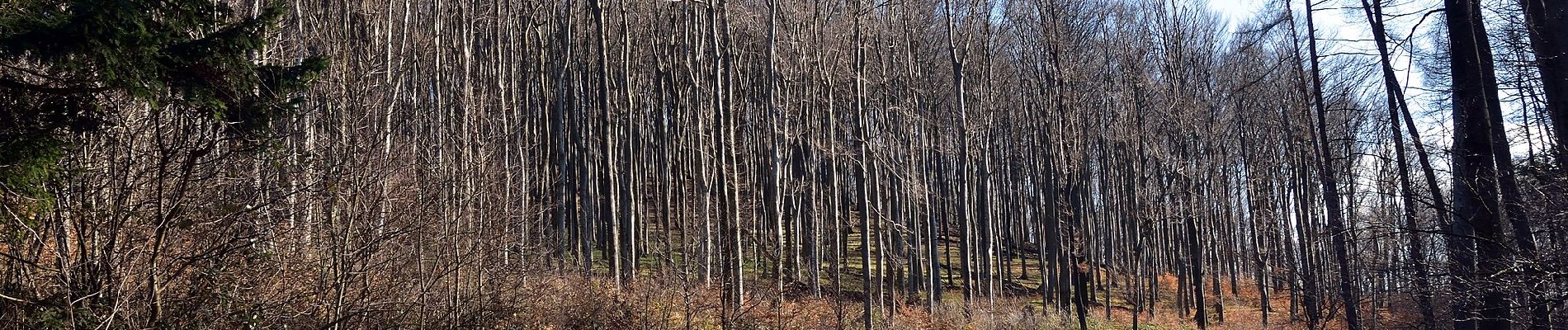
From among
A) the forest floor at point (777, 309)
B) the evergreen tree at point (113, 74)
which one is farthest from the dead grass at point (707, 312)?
the evergreen tree at point (113, 74)

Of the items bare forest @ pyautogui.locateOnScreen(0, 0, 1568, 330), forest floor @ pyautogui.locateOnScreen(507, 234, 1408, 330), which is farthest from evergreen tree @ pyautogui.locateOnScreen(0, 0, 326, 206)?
forest floor @ pyautogui.locateOnScreen(507, 234, 1408, 330)

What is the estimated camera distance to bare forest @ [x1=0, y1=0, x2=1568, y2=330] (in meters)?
8.41

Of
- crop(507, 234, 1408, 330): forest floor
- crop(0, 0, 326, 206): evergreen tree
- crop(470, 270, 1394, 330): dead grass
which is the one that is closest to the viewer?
crop(0, 0, 326, 206): evergreen tree

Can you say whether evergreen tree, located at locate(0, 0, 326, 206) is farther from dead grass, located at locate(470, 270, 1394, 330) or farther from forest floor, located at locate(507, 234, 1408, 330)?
forest floor, located at locate(507, 234, 1408, 330)

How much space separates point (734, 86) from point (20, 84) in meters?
17.1

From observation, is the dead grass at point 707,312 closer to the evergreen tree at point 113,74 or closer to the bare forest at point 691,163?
the bare forest at point 691,163

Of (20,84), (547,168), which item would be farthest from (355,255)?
(547,168)

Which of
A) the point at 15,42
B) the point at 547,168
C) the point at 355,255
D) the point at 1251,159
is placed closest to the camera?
the point at 15,42

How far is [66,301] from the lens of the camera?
7.93 meters

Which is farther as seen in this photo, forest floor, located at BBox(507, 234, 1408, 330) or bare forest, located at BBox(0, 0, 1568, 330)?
forest floor, located at BBox(507, 234, 1408, 330)

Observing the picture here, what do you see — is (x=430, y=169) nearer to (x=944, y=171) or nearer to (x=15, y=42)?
(x=15, y=42)

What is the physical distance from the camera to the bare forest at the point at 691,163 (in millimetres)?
8406

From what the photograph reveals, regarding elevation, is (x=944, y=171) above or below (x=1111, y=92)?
below

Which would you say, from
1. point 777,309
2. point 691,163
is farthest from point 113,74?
point 691,163
